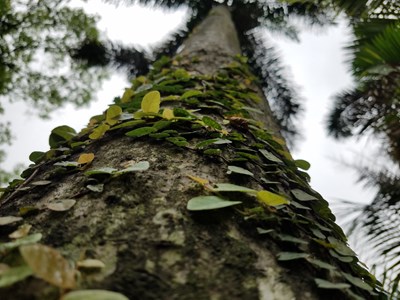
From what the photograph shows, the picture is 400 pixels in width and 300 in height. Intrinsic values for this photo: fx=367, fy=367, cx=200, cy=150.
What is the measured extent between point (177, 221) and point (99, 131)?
64 centimetres

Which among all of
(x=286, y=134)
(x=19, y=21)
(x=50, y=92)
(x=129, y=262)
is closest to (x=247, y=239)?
(x=129, y=262)

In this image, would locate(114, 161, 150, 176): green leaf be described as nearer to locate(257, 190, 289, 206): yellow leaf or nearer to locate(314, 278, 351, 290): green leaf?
locate(257, 190, 289, 206): yellow leaf

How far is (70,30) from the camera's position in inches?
259

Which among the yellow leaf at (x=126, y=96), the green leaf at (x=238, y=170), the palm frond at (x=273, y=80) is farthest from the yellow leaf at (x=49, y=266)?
the palm frond at (x=273, y=80)

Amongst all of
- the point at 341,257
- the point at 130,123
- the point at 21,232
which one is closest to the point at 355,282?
the point at 341,257

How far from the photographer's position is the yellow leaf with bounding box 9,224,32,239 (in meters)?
0.73

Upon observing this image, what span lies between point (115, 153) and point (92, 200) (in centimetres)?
31

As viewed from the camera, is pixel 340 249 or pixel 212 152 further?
pixel 212 152

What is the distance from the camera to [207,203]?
0.82m

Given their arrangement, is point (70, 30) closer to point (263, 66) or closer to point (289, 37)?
point (263, 66)

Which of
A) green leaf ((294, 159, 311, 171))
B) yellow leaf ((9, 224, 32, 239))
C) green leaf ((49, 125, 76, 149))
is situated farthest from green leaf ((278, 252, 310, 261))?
green leaf ((49, 125, 76, 149))

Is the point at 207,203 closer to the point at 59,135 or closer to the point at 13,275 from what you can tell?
the point at 13,275

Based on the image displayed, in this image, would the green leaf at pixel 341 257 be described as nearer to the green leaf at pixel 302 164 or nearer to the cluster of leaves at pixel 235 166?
the cluster of leaves at pixel 235 166

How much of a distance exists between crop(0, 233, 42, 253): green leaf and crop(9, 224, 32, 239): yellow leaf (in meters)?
0.03
